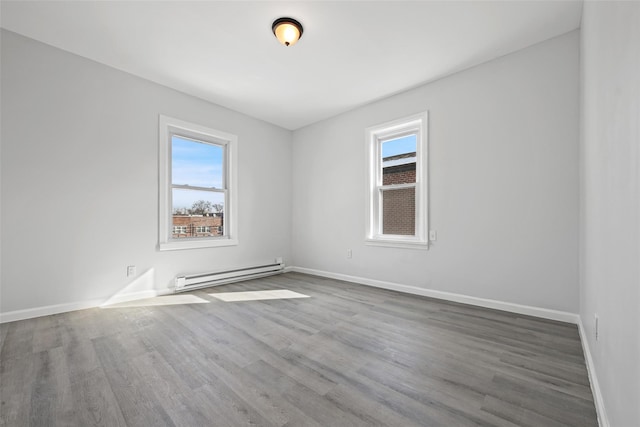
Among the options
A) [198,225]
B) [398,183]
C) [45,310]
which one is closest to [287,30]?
[398,183]

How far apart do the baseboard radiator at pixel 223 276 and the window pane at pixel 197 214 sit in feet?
2.05

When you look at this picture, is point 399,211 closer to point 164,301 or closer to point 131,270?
point 164,301

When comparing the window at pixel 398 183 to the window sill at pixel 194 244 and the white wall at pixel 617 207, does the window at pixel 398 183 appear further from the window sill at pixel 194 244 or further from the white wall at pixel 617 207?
the window sill at pixel 194 244

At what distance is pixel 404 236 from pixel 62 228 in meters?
4.11

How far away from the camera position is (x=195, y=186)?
406 centimetres

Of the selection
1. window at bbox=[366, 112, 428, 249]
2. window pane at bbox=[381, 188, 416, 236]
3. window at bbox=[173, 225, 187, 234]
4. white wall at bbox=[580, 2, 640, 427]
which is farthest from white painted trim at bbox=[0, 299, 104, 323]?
white wall at bbox=[580, 2, 640, 427]

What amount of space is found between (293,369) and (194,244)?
108 inches

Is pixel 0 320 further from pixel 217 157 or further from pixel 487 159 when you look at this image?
pixel 487 159

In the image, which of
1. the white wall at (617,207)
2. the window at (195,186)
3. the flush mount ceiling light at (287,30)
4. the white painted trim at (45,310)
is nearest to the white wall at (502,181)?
the white wall at (617,207)

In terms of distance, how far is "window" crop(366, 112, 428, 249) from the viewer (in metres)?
3.62

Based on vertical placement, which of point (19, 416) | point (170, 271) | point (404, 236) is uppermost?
point (404, 236)

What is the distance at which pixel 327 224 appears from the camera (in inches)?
187

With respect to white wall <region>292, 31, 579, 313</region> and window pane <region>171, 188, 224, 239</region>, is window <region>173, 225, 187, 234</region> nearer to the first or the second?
window pane <region>171, 188, 224, 239</region>

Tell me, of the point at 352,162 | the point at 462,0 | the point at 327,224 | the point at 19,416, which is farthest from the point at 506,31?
the point at 19,416
